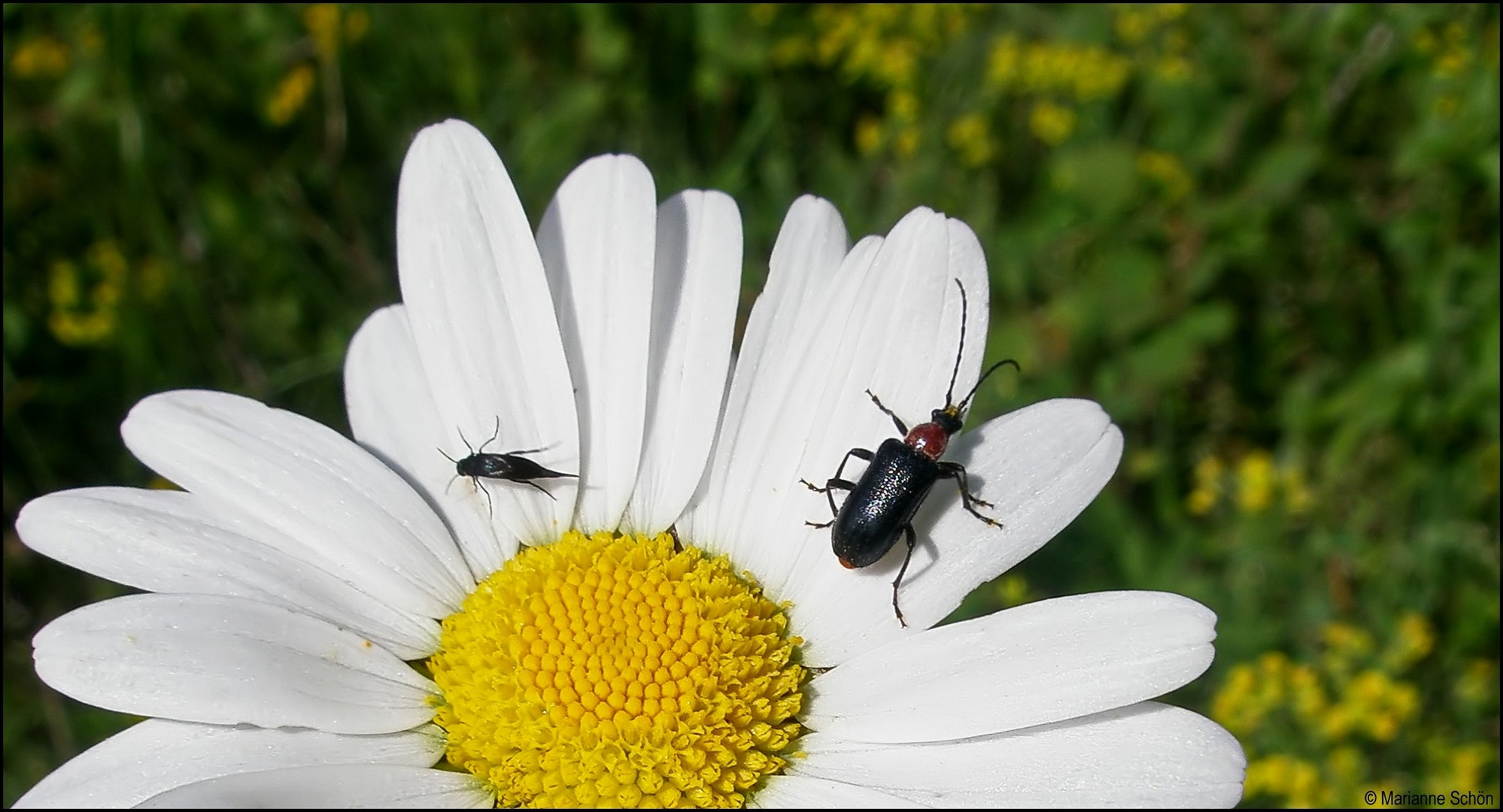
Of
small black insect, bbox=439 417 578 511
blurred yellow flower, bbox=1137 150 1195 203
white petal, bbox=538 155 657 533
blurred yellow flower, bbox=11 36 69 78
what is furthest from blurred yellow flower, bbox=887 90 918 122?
blurred yellow flower, bbox=11 36 69 78

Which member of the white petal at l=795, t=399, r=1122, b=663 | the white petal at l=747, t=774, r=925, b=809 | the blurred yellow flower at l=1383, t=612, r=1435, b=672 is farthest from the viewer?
the blurred yellow flower at l=1383, t=612, r=1435, b=672

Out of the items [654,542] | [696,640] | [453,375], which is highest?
[453,375]

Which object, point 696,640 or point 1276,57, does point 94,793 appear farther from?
point 1276,57

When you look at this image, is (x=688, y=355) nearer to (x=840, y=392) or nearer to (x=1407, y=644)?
(x=840, y=392)

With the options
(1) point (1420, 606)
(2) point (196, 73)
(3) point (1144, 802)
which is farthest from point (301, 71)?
(1) point (1420, 606)

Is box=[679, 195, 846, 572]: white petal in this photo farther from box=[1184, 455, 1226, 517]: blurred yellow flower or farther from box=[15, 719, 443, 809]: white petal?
box=[1184, 455, 1226, 517]: blurred yellow flower

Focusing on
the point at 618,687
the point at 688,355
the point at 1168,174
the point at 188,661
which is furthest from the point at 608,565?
the point at 1168,174
